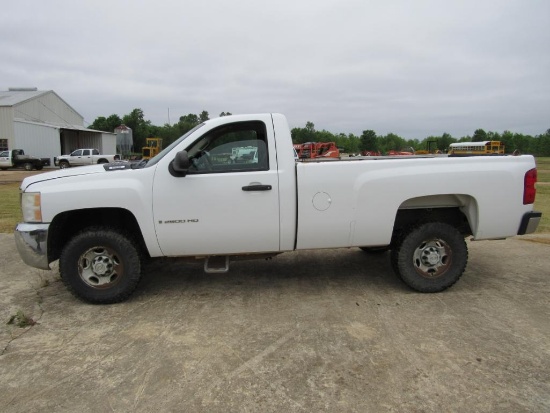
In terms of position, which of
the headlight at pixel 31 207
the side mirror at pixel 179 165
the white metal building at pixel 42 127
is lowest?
the headlight at pixel 31 207

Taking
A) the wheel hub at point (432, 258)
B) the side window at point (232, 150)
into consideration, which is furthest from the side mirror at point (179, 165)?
the wheel hub at point (432, 258)

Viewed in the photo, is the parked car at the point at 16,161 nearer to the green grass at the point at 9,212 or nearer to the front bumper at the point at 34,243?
the green grass at the point at 9,212

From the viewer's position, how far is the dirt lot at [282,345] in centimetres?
286

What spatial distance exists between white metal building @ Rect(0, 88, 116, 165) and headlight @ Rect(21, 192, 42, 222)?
36.7m

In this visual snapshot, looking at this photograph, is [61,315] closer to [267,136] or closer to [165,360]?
[165,360]

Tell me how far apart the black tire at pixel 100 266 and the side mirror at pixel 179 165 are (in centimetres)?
86

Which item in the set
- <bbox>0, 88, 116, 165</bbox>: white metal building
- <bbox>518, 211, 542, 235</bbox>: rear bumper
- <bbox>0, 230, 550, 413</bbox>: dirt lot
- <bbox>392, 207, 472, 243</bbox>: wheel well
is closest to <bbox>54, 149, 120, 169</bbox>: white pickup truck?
<bbox>0, 88, 116, 165</bbox>: white metal building

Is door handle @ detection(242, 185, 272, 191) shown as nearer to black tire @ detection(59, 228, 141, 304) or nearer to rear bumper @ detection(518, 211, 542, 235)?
black tire @ detection(59, 228, 141, 304)

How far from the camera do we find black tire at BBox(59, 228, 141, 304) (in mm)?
4359

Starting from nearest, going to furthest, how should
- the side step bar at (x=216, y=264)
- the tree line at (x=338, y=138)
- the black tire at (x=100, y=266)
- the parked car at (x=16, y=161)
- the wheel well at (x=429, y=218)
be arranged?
the black tire at (x=100, y=266), the side step bar at (x=216, y=264), the wheel well at (x=429, y=218), the parked car at (x=16, y=161), the tree line at (x=338, y=138)

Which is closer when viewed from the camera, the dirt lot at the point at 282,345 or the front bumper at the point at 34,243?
the dirt lot at the point at 282,345

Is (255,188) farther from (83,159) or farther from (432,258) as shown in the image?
(83,159)

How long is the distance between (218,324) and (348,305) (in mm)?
1341

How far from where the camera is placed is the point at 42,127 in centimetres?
3925
